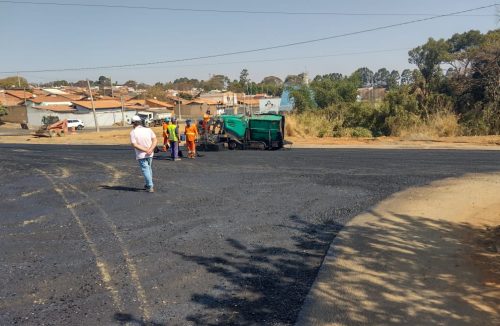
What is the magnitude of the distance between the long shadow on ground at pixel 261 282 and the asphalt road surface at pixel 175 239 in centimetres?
1

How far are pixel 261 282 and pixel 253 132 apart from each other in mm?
15414

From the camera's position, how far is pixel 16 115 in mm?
73375

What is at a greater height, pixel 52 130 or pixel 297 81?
pixel 297 81

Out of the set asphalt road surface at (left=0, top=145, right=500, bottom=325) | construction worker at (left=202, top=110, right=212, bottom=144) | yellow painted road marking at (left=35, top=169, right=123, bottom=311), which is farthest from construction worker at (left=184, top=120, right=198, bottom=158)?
yellow painted road marking at (left=35, top=169, right=123, bottom=311)

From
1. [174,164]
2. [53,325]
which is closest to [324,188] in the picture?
[174,164]

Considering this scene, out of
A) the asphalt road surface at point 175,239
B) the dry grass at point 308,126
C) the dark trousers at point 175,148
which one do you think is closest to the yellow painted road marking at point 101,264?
the asphalt road surface at point 175,239

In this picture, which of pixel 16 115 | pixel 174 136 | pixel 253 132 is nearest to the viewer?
pixel 174 136

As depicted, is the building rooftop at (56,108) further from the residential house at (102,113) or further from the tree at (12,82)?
the tree at (12,82)

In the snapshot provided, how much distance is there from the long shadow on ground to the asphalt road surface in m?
0.01

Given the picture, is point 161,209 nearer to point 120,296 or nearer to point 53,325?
point 120,296

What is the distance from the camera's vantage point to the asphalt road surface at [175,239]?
4406 millimetres

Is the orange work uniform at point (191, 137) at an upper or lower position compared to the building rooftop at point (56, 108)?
lower

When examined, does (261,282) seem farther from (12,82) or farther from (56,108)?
(12,82)

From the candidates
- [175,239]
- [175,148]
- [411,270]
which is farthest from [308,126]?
[411,270]
